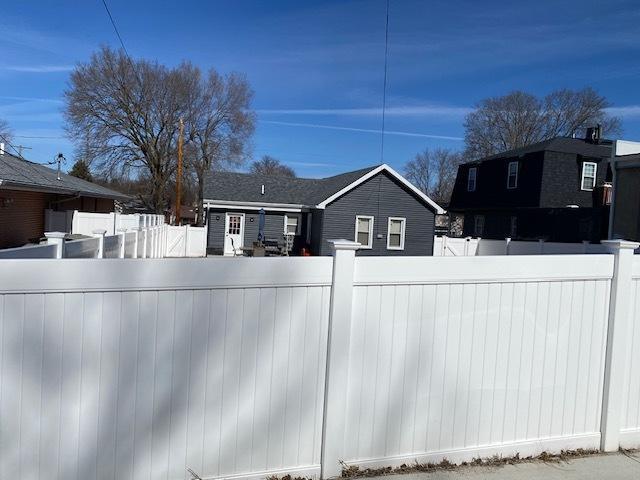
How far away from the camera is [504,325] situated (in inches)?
147

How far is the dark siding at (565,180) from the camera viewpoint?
2792cm

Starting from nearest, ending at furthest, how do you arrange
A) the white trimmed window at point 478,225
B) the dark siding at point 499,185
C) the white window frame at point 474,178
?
1. the dark siding at point 499,185
2. the white trimmed window at point 478,225
3. the white window frame at point 474,178

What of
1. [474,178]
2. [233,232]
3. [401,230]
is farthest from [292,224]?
[474,178]

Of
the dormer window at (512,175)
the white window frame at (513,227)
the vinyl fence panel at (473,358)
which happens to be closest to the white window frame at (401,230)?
the white window frame at (513,227)

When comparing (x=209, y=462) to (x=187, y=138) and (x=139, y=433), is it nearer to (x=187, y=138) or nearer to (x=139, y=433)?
(x=139, y=433)

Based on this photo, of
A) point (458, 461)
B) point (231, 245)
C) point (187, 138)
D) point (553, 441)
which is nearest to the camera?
point (458, 461)

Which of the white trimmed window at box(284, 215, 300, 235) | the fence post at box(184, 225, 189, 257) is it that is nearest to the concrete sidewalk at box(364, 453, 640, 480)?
the fence post at box(184, 225, 189, 257)

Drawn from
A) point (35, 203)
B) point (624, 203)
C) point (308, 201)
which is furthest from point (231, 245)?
point (624, 203)

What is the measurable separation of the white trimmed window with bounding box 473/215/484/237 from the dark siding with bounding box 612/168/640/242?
13.1 meters

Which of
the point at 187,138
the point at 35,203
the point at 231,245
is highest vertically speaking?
the point at 187,138

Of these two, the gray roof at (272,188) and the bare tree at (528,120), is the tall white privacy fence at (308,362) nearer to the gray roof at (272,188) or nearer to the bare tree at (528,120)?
the gray roof at (272,188)

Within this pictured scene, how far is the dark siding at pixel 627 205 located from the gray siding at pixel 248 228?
48.5 ft

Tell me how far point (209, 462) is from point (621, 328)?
3231 millimetres

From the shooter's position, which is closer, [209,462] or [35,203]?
[209,462]
